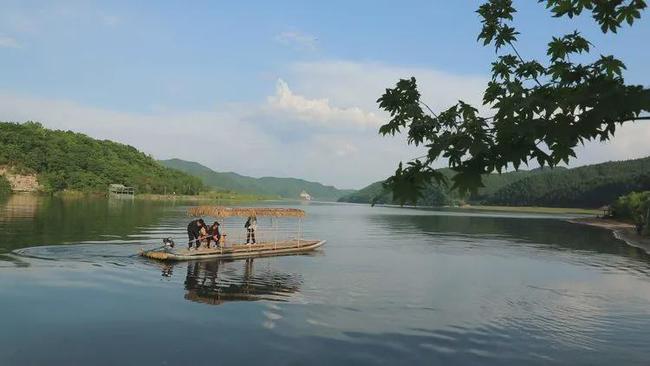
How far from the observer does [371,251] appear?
50.5 meters

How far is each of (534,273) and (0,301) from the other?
1377 inches

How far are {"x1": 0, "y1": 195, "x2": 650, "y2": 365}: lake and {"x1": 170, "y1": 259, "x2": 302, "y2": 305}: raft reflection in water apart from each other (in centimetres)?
12

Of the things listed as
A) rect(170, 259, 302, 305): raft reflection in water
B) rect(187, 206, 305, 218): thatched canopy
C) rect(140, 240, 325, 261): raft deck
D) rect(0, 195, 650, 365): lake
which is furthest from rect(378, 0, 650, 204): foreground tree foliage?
rect(187, 206, 305, 218): thatched canopy

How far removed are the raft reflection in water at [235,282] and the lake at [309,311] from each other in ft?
0.38

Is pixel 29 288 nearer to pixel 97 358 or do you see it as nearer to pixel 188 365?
pixel 97 358

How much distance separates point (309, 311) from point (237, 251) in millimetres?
17359

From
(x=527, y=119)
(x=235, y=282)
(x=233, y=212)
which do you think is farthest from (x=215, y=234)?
(x=527, y=119)

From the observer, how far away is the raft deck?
115ft

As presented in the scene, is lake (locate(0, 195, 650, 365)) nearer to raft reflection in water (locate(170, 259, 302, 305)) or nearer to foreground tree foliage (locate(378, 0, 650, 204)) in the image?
raft reflection in water (locate(170, 259, 302, 305))

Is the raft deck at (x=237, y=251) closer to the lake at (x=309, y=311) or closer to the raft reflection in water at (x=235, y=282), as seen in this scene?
the raft reflection in water at (x=235, y=282)

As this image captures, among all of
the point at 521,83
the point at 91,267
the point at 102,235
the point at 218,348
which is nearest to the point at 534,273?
the point at 218,348

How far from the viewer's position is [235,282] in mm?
28625

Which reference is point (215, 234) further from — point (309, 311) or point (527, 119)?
point (527, 119)

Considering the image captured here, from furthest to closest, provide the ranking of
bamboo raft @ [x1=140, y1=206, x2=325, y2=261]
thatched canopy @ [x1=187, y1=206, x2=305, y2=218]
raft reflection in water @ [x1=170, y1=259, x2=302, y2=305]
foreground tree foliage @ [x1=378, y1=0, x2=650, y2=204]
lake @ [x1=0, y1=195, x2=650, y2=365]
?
thatched canopy @ [x1=187, y1=206, x2=305, y2=218] → bamboo raft @ [x1=140, y1=206, x2=325, y2=261] → raft reflection in water @ [x1=170, y1=259, x2=302, y2=305] → lake @ [x1=0, y1=195, x2=650, y2=365] → foreground tree foliage @ [x1=378, y1=0, x2=650, y2=204]
